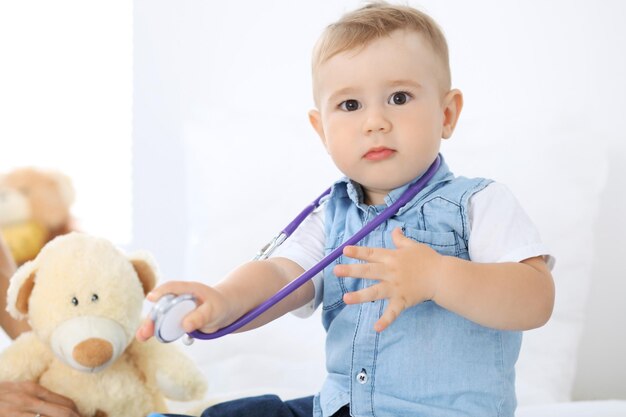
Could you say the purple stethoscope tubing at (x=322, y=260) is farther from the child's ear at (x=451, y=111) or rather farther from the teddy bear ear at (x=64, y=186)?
the teddy bear ear at (x=64, y=186)

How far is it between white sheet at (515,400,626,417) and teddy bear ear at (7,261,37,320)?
961mm

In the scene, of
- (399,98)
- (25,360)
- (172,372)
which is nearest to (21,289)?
(25,360)

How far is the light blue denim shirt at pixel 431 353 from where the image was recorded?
3.69ft

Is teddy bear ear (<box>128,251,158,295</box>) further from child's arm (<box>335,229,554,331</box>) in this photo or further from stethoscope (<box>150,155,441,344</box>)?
child's arm (<box>335,229,554,331</box>)

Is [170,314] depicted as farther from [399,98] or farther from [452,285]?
[399,98]

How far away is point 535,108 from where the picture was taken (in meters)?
2.05

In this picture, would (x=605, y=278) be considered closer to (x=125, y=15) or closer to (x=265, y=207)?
(x=265, y=207)

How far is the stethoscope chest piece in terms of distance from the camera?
96 cm

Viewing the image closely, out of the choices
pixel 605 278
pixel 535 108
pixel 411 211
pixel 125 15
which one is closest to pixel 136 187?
pixel 125 15

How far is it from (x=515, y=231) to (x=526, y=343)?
2.87ft

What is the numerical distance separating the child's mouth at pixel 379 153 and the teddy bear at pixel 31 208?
1.32 m

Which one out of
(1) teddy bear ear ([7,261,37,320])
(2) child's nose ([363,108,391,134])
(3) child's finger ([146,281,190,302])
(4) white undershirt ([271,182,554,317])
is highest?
(2) child's nose ([363,108,391,134])

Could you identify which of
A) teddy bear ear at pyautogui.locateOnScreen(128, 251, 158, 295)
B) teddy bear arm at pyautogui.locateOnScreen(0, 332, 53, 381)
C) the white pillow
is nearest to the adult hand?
teddy bear arm at pyautogui.locateOnScreen(0, 332, 53, 381)

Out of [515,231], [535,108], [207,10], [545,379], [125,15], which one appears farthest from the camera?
[125,15]
